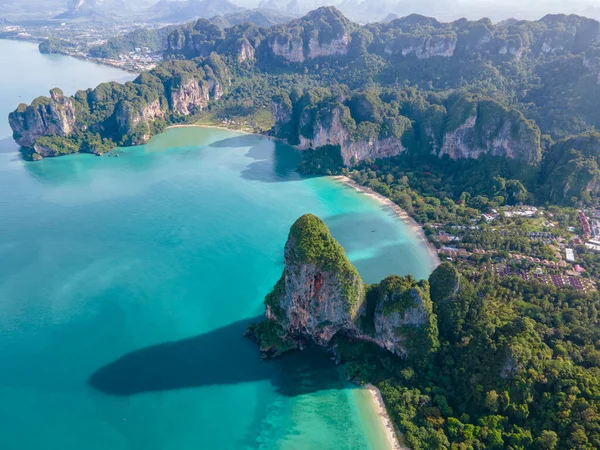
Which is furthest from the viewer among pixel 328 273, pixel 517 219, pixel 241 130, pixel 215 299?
pixel 241 130

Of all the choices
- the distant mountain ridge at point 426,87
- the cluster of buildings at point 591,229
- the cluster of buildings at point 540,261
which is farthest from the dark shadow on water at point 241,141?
the cluster of buildings at point 591,229

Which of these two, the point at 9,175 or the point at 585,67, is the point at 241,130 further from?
the point at 585,67

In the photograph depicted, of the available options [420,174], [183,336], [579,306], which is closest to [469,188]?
[420,174]

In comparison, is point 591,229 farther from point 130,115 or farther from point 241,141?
point 130,115

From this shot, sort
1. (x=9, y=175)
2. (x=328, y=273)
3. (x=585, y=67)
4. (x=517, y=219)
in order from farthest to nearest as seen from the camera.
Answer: (x=585, y=67) < (x=9, y=175) < (x=517, y=219) < (x=328, y=273)

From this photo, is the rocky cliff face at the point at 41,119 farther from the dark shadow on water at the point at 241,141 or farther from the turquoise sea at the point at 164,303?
the dark shadow on water at the point at 241,141

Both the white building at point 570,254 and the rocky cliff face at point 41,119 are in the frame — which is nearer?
the white building at point 570,254

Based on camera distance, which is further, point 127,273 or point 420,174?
point 420,174
